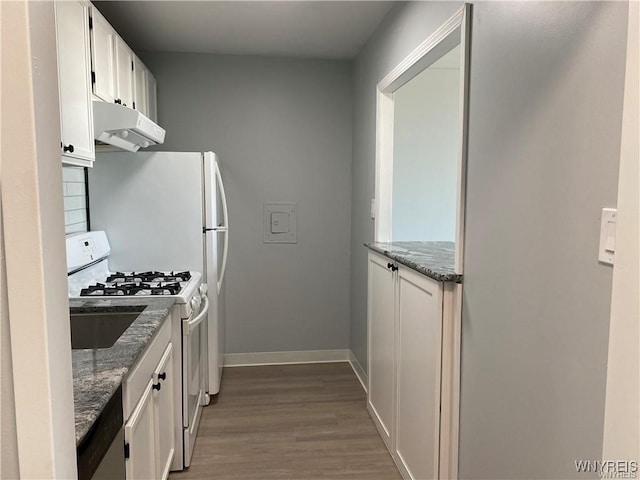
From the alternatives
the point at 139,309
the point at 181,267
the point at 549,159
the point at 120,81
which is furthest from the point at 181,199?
the point at 549,159

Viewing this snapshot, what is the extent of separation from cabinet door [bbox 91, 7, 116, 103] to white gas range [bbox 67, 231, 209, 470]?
78 centimetres

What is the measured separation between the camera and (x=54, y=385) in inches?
23.5

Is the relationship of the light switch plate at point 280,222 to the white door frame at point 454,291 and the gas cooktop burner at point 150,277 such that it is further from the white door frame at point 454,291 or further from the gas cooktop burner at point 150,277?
the white door frame at point 454,291

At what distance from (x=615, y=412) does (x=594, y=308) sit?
38 cm

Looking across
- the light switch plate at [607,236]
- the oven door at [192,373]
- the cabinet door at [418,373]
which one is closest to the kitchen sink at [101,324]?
the oven door at [192,373]

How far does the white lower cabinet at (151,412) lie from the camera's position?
1.48 metres

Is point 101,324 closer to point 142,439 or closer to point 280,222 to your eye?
point 142,439

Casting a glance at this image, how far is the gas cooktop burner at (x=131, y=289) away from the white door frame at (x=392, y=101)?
1340 mm

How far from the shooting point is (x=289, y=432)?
111 inches

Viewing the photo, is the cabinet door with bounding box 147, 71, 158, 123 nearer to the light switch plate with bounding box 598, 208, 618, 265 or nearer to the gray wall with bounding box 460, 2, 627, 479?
the gray wall with bounding box 460, 2, 627, 479

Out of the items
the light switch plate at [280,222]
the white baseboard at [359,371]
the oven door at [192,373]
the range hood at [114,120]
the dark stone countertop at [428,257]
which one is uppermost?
the range hood at [114,120]

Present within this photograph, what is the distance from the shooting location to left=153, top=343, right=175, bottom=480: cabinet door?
190cm

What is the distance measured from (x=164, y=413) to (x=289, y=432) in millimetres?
994

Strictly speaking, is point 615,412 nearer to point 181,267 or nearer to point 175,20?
point 181,267
